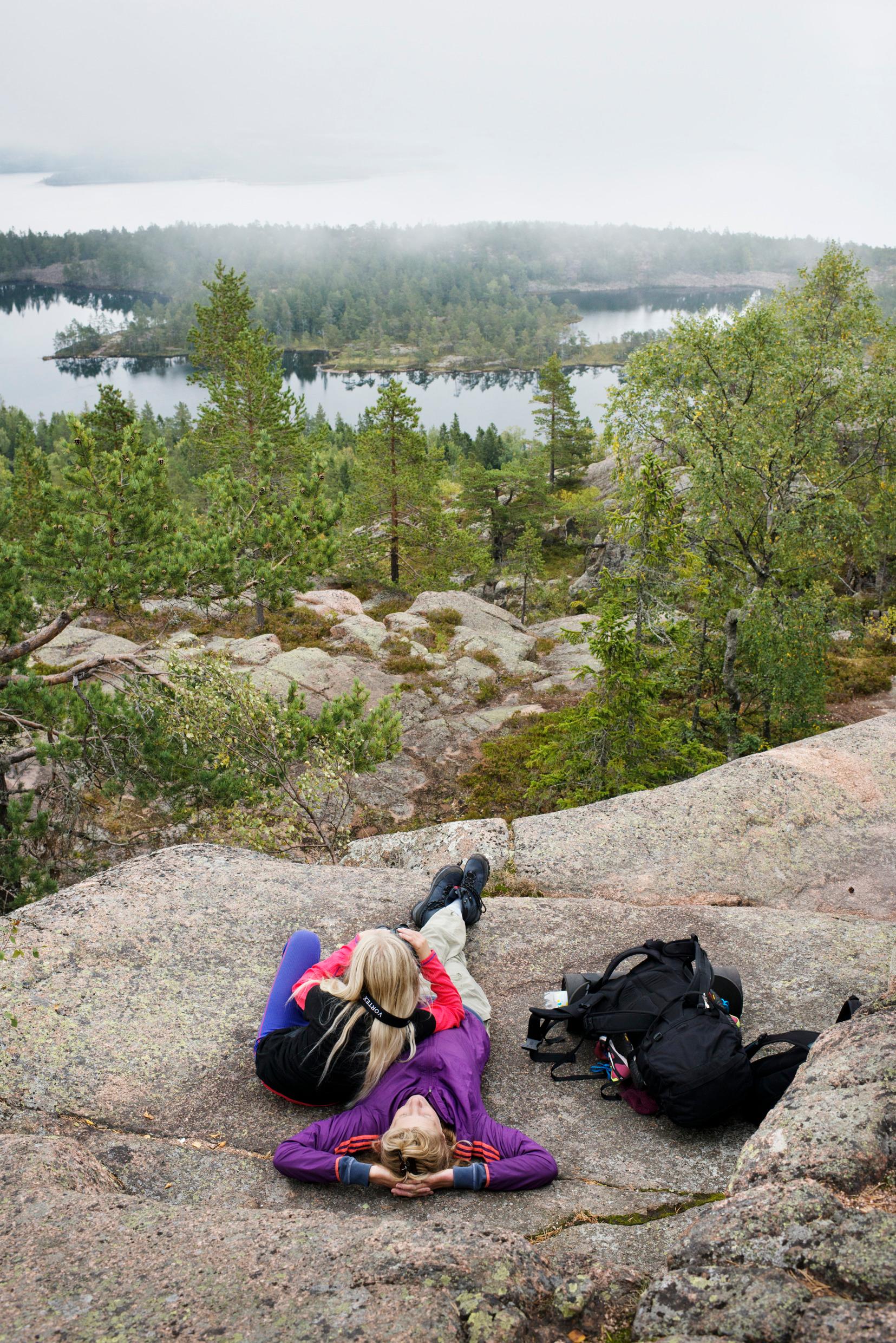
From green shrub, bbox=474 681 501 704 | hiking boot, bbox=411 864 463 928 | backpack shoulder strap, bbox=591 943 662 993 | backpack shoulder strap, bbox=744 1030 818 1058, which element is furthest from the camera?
green shrub, bbox=474 681 501 704

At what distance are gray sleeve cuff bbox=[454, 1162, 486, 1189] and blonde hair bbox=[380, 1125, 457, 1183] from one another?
10 cm

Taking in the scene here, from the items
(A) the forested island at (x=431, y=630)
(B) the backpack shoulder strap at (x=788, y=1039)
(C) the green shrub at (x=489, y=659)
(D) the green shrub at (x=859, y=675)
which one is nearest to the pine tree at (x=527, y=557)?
(A) the forested island at (x=431, y=630)

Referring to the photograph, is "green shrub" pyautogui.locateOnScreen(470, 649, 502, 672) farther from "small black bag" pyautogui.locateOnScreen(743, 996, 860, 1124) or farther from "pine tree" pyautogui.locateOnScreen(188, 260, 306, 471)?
"small black bag" pyautogui.locateOnScreen(743, 996, 860, 1124)

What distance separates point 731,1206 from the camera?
2.99m

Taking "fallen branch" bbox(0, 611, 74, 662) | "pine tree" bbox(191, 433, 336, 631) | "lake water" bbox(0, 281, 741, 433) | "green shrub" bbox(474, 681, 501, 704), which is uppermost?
"lake water" bbox(0, 281, 741, 433)

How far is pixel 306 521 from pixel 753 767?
7.99 m

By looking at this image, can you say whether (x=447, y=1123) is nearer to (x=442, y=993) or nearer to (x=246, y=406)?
(x=442, y=993)

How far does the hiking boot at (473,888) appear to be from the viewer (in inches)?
261

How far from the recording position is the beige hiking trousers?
5.45 meters

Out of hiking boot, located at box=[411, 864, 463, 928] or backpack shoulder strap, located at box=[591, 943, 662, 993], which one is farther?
hiking boot, located at box=[411, 864, 463, 928]

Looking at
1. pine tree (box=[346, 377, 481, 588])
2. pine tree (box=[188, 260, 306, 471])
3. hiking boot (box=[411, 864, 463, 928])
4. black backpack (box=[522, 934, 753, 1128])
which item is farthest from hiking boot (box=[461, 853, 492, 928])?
pine tree (box=[346, 377, 481, 588])

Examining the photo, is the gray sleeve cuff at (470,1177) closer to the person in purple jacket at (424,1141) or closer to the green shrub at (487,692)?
the person in purple jacket at (424,1141)

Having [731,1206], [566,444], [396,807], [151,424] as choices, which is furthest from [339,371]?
[731,1206]

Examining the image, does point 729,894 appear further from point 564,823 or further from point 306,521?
point 306,521
